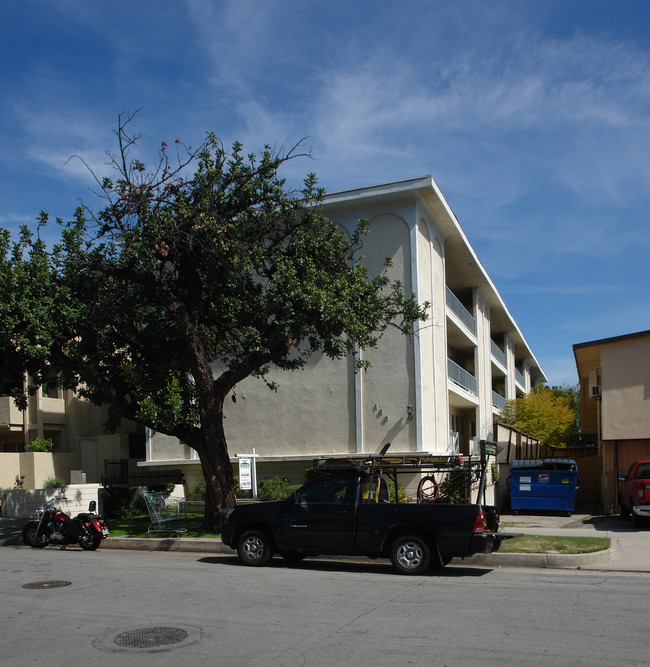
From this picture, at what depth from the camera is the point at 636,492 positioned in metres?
17.6

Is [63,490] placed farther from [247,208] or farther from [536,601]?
[536,601]

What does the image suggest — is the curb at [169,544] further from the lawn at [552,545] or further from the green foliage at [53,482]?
the green foliage at [53,482]

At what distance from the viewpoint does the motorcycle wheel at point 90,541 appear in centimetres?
1503

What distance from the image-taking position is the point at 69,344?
1666 cm

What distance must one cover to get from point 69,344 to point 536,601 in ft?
38.9

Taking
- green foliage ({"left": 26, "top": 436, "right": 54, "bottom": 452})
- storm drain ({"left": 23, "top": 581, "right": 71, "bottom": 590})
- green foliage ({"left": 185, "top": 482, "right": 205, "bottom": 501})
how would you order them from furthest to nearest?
green foliage ({"left": 26, "top": 436, "right": 54, "bottom": 452}), green foliage ({"left": 185, "top": 482, "right": 205, "bottom": 501}), storm drain ({"left": 23, "top": 581, "right": 71, "bottom": 590})

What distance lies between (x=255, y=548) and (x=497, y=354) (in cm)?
3123

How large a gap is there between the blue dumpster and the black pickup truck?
36.1 feet

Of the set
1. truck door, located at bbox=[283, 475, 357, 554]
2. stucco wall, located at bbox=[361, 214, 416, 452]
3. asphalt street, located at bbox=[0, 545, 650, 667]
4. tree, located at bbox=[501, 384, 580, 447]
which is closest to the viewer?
asphalt street, located at bbox=[0, 545, 650, 667]

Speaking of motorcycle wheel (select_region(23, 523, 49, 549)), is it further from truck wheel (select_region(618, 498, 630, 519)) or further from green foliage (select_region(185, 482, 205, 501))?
truck wheel (select_region(618, 498, 630, 519))

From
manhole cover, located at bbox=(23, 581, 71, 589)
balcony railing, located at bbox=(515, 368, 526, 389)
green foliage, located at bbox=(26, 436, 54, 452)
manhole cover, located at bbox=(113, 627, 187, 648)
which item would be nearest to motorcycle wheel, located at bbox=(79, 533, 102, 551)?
manhole cover, located at bbox=(23, 581, 71, 589)

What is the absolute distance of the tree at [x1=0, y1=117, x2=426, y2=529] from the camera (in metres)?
15.8

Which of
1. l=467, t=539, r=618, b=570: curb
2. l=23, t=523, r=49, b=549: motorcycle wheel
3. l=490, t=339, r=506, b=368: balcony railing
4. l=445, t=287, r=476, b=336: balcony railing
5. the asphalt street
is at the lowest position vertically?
l=23, t=523, r=49, b=549: motorcycle wheel

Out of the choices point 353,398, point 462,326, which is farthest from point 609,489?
point 462,326
